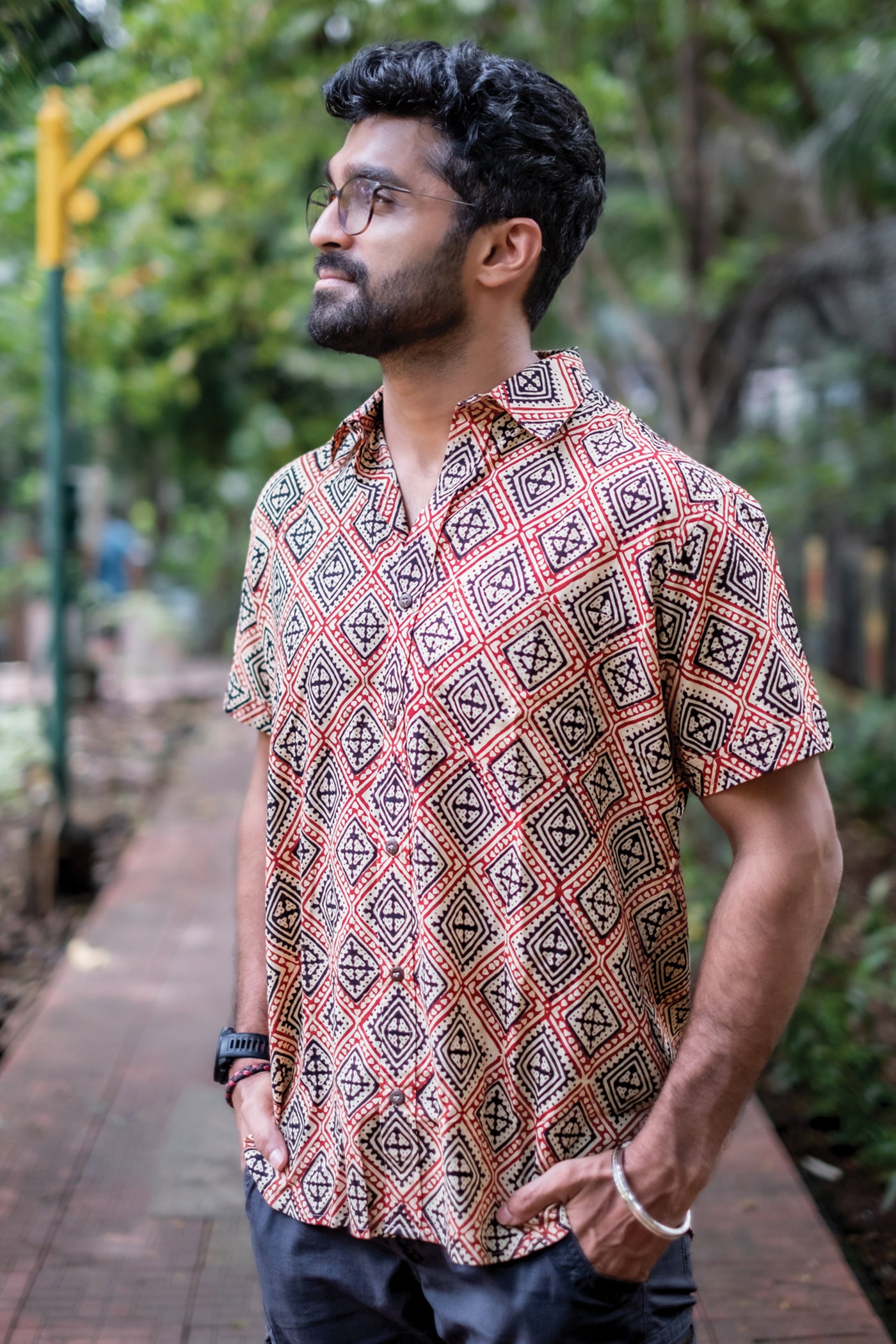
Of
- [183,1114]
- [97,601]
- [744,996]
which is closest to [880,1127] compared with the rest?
[183,1114]

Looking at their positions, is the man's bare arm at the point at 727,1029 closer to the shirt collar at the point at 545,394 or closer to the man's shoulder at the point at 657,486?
the man's shoulder at the point at 657,486

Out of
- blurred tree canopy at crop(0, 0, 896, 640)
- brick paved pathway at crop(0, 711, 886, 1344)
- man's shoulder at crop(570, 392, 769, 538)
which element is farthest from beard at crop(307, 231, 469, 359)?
blurred tree canopy at crop(0, 0, 896, 640)

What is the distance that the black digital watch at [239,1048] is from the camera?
171 cm

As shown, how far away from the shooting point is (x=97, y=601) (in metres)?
9.98

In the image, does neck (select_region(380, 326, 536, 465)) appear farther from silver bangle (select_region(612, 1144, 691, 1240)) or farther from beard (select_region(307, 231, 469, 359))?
silver bangle (select_region(612, 1144, 691, 1240))

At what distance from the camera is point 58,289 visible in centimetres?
570

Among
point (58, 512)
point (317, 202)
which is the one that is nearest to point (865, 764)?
point (58, 512)

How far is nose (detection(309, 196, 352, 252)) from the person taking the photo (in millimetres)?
1568

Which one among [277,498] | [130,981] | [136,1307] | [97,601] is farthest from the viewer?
[97,601]

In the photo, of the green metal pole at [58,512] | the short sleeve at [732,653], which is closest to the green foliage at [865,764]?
the green metal pole at [58,512]

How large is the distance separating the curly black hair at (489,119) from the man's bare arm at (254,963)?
0.75 meters

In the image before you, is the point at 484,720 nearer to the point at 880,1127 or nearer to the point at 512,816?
the point at 512,816

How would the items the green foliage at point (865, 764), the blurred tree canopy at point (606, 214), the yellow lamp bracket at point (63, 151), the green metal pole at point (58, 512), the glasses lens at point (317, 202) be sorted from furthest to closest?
the green foliage at point (865, 764), the blurred tree canopy at point (606, 214), the green metal pole at point (58, 512), the yellow lamp bracket at point (63, 151), the glasses lens at point (317, 202)

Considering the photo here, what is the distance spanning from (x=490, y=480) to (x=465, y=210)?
327 mm
